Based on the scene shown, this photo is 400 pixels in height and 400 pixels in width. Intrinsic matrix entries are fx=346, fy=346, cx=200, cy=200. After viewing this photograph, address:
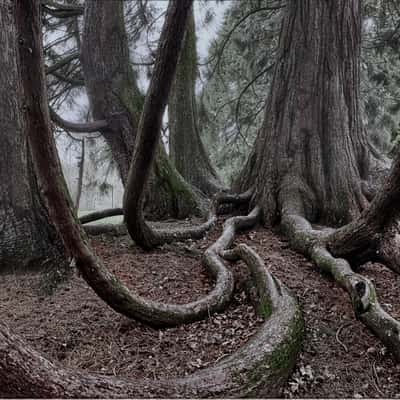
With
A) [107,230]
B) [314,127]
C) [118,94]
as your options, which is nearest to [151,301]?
[107,230]

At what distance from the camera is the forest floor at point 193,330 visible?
1658mm

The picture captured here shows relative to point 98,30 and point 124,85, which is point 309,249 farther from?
point 98,30

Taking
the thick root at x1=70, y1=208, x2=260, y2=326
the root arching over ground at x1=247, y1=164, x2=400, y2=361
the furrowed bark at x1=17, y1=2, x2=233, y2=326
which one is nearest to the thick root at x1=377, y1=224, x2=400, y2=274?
the root arching over ground at x1=247, y1=164, x2=400, y2=361

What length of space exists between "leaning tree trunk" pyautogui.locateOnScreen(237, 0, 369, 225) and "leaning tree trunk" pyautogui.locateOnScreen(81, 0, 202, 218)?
1.03 meters

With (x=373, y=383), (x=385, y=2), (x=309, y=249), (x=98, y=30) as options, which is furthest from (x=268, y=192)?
(x=385, y=2)

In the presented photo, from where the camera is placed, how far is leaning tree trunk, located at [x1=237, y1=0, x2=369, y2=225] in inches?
150

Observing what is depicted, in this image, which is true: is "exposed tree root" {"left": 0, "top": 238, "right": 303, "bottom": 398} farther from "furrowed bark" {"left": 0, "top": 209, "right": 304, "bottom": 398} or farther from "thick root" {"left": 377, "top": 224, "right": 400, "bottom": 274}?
"thick root" {"left": 377, "top": 224, "right": 400, "bottom": 274}

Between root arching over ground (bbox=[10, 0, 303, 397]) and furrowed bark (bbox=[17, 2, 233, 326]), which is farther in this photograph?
furrowed bark (bbox=[17, 2, 233, 326])

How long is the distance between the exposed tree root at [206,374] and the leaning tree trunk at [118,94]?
2.42 m

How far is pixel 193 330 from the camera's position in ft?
6.76

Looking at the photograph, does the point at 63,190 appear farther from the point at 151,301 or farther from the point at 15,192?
the point at 15,192

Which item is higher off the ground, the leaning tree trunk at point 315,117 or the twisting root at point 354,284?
the leaning tree trunk at point 315,117

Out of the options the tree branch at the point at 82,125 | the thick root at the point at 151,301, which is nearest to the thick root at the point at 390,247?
the thick root at the point at 151,301

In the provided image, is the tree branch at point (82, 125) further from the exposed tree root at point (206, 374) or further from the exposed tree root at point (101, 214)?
the exposed tree root at point (206, 374)
